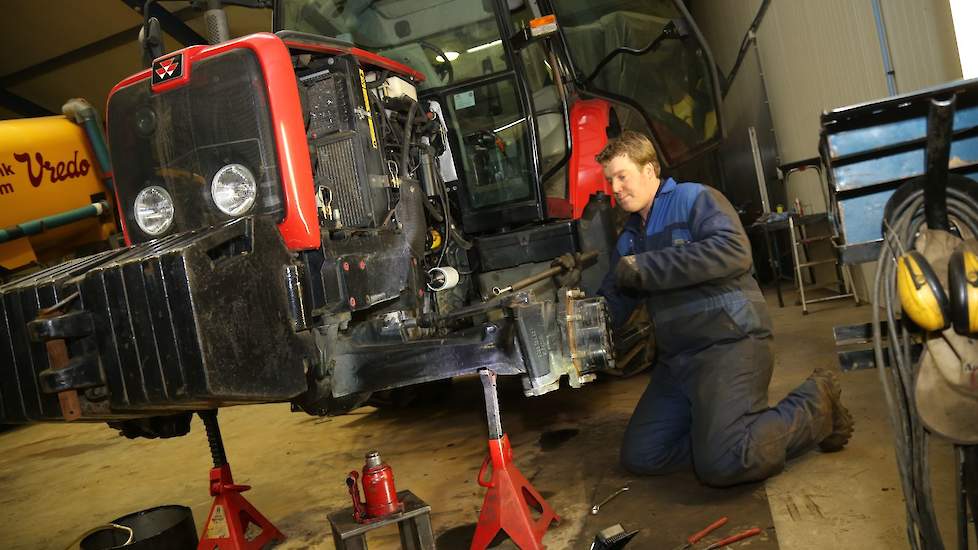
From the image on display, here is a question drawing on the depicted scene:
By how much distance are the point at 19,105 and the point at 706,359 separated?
11440mm

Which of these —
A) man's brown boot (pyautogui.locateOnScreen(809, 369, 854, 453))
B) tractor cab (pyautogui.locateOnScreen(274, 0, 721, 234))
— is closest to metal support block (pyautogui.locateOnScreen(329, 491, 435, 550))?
man's brown boot (pyautogui.locateOnScreen(809, 369, 854, 453))

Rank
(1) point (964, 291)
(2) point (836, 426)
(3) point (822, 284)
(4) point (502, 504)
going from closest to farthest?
(1) point (964, 291)
(4) point (502, 504)
(2) point (836, 426)
(3) point (822, 284)

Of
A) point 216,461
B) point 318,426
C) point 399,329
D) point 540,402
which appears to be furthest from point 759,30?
point 216,461

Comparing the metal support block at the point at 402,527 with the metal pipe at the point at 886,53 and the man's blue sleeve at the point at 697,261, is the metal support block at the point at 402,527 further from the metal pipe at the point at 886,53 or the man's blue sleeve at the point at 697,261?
the metal pipe at the point at 886,53

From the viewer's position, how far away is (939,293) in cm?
118


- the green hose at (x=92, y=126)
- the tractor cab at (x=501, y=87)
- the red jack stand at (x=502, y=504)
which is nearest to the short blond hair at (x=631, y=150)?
the tractor cab at (x=501, y=87)

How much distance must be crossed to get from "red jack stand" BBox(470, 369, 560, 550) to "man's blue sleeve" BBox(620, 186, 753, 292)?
645mm

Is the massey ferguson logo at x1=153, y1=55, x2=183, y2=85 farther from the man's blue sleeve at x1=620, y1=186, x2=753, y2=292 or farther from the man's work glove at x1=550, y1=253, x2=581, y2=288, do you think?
the man's work glove at x1=550, y1=253, x2=581, y2=288

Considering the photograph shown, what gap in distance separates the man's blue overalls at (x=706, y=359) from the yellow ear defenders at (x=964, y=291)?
130 cm

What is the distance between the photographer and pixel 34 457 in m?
5.20

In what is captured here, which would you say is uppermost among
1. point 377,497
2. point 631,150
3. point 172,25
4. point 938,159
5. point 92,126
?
point 172,25

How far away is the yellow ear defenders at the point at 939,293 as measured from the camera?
1137 millimetres

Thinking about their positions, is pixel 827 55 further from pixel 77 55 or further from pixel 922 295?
pixel 77 55

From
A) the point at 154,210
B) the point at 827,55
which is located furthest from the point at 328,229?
the point at 827,55
